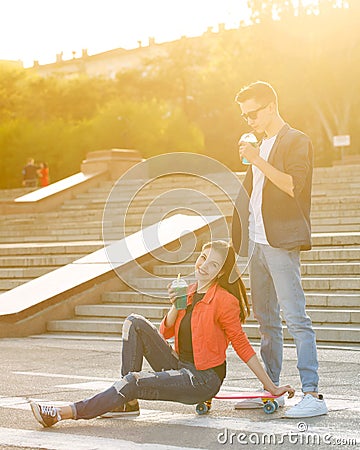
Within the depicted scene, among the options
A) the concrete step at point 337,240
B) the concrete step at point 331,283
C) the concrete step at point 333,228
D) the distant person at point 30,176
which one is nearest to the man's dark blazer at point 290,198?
the concrete step at point 331,283

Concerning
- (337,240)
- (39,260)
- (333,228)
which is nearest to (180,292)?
(337,240)

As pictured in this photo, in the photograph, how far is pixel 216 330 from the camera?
6191 mm

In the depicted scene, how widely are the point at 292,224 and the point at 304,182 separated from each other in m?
0.26

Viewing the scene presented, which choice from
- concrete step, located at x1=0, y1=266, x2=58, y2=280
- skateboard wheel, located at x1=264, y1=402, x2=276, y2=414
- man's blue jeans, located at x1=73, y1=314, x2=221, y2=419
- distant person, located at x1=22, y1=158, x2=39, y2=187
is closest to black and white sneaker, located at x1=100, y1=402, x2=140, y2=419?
man's blue jeans, located at x1=73, y1=314, x2=221, y2=419

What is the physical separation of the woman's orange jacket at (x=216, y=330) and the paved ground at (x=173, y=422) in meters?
0.36

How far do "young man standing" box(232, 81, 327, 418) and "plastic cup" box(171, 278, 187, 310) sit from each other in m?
0.60

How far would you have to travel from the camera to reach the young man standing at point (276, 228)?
6.27 metres

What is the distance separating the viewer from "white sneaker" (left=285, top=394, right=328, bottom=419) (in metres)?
6.04

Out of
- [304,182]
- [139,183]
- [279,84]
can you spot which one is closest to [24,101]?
[279,84]

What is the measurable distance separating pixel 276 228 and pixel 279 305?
56cm

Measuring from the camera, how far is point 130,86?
7169cm

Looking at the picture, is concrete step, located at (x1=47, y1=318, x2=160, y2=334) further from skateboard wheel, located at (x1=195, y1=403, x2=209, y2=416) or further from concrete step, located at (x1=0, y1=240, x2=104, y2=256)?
skateboard wheel, located at (x1=195, y1=403, x2=209, y2=416)

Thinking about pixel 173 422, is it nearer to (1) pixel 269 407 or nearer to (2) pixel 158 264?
(1) pixel 269 407

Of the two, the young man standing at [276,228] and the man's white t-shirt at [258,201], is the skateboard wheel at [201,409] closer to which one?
the young man standing at [276,228]
